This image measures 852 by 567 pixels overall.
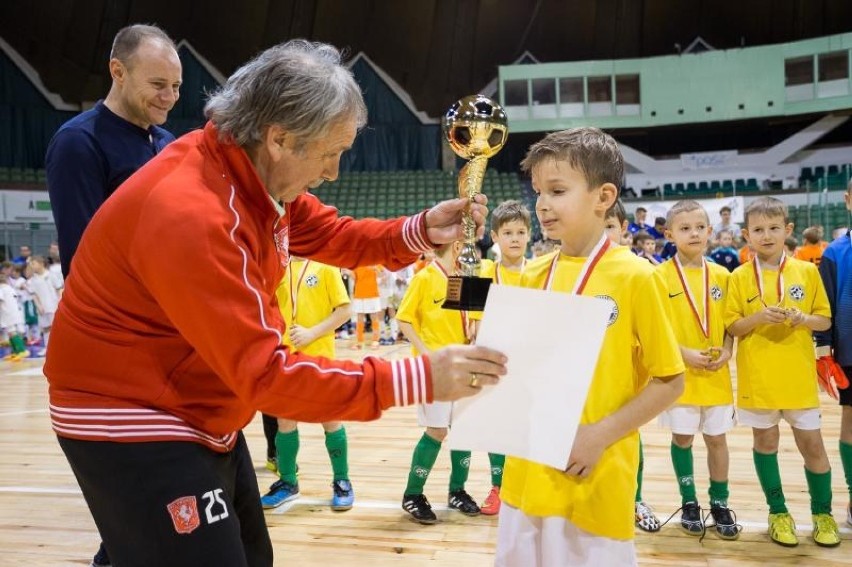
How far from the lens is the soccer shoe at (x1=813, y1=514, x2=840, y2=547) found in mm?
3144

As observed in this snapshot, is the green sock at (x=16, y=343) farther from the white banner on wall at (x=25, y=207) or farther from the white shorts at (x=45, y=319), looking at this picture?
the white banner on wall at (x=25, y=207)

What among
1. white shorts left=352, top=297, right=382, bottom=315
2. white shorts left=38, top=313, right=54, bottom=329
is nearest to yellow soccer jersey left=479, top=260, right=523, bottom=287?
white shorts left=352, top=297, right=382, bottom=315

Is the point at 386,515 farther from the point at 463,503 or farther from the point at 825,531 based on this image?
the point at 825,531

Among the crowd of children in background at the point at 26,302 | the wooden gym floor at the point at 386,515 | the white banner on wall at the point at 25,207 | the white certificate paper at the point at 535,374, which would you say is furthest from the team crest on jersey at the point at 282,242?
the white banner on wall at the point at 25,207

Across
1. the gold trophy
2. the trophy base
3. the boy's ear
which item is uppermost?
the gold trophy

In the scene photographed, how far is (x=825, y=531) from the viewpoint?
10.4 ft

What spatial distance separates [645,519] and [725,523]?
15.2 inches

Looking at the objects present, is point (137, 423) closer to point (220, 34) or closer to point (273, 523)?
point (273, 523)

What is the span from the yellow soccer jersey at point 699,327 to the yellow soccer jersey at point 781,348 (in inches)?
3.4

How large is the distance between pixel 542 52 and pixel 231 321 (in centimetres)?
2326

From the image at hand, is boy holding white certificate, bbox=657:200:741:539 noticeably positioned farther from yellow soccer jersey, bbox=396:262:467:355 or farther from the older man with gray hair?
the older man with gray hair

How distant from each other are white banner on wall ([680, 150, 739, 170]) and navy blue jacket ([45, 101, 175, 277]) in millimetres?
22142

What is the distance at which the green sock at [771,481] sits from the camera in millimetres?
3256

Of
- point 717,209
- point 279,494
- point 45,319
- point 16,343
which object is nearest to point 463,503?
point 279,494
